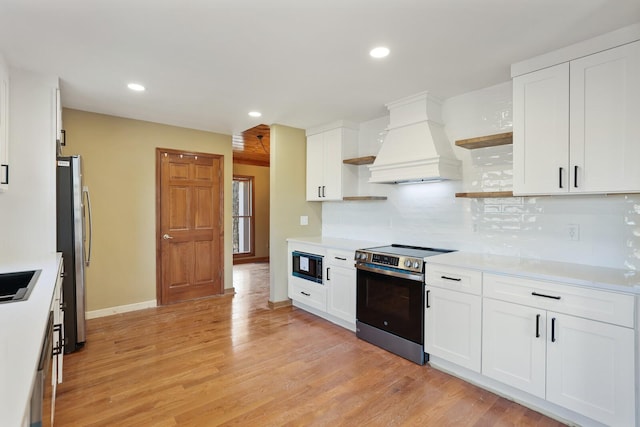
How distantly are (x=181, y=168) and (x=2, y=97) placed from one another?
220cm

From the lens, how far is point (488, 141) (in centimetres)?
276

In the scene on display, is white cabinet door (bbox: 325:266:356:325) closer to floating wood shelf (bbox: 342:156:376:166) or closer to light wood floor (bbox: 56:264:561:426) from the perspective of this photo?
light wood floor (bbox: 56:264:561:426)

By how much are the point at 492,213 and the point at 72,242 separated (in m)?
3.76

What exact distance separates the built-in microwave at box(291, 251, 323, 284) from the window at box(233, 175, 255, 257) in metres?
3.92

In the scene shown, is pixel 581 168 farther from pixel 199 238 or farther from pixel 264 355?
pixel 199 238

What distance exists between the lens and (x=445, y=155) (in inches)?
122

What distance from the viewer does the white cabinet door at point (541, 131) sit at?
7.54ft

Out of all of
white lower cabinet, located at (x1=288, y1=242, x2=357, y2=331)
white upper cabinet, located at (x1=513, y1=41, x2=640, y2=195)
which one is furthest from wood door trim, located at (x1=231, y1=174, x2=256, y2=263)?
white upper cabinet, located at (x1=513, y1=41, x2=640, y2=195)

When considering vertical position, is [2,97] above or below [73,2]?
below

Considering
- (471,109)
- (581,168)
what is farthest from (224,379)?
(471,109)

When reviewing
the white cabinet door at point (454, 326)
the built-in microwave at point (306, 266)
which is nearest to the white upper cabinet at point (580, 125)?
the white cabinet door at point (454, 326)

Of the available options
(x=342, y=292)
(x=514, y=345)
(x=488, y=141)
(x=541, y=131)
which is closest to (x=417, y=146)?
(x=488, y=141)

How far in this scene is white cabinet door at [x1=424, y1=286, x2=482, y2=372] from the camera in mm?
2471

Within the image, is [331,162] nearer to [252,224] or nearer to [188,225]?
[188,225]
